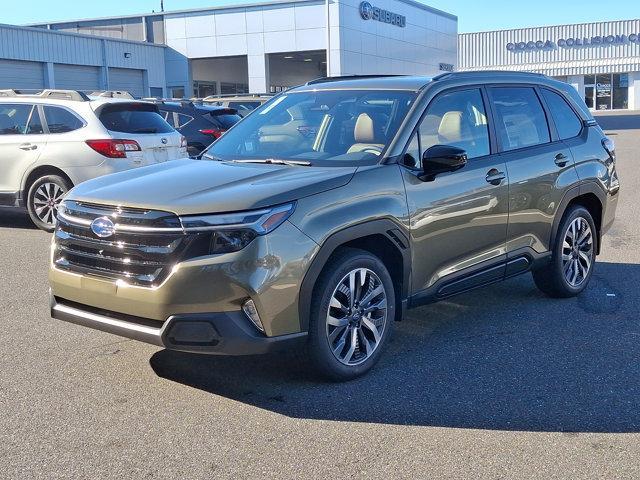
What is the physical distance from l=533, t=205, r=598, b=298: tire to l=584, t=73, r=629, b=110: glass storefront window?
60.0m

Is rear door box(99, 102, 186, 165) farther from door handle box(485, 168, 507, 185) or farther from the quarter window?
door handle box(485, 168, 507, 185)

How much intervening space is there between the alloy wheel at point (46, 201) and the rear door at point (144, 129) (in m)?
1.12

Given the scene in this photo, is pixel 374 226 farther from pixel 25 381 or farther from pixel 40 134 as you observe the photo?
pixel 40 134

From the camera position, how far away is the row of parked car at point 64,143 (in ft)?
32.4

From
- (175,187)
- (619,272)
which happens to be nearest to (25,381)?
(175,187)

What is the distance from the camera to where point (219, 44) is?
42094 millimetres

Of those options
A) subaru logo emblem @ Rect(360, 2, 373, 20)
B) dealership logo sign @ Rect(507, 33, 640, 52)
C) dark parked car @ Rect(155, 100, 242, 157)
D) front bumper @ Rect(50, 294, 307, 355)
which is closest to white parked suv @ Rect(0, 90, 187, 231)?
dark parked car @ Rect(155, 100, 242, 157)

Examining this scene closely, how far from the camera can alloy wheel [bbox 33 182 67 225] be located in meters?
10.1

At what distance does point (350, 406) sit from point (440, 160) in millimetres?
1666

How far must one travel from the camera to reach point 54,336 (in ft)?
18.4

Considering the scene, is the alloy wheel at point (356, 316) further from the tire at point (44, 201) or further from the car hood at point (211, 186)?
the tire at point (44, 201)

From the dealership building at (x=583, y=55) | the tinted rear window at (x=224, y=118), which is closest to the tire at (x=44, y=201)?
the tinted rear window at (x=224, y=118)

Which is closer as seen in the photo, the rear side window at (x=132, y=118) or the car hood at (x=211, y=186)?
the car hood at (x=211, y=186)

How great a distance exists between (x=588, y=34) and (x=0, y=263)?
201 ft
